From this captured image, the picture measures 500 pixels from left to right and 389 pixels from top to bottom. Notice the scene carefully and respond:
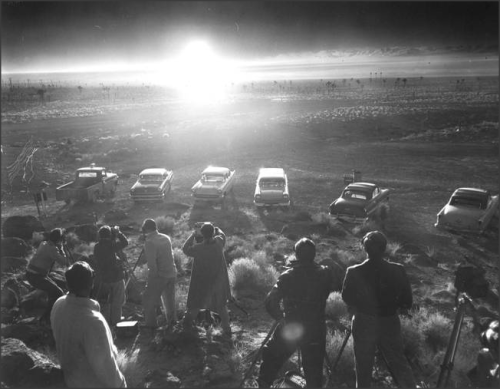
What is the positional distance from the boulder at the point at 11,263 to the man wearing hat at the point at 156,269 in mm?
→ 5917

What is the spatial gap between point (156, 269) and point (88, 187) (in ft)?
47.5

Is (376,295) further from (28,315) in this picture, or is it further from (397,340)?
(28,315)

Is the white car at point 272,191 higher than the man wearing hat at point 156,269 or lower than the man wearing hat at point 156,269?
lower

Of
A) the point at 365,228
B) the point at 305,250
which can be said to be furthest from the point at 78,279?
the point at 365,228

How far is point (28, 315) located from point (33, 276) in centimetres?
139

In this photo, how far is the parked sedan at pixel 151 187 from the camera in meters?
19.7

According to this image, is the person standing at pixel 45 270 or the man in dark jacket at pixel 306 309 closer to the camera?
the man in dark jacket at pixel 306 309

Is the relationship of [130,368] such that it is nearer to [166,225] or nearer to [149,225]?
[149,225]

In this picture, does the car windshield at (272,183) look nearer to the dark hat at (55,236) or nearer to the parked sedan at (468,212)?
the parked sedan at (468,212)

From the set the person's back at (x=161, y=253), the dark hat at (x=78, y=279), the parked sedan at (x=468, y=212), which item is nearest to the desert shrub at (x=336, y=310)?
the person's back at (x=161, y=253)

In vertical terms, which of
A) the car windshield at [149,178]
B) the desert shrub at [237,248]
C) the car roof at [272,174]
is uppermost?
the car roof at [272,174]

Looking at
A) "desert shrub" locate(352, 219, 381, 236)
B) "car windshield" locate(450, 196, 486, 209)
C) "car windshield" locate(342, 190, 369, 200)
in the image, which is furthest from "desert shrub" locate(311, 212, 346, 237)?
"car windshield" locate(450, 196, 486, 209)

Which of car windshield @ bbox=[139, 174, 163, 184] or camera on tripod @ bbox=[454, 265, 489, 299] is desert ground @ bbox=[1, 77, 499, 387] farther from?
camera on tripod @ bbox=[454, 265, 489, 299]

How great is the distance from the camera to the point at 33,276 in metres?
7.13
